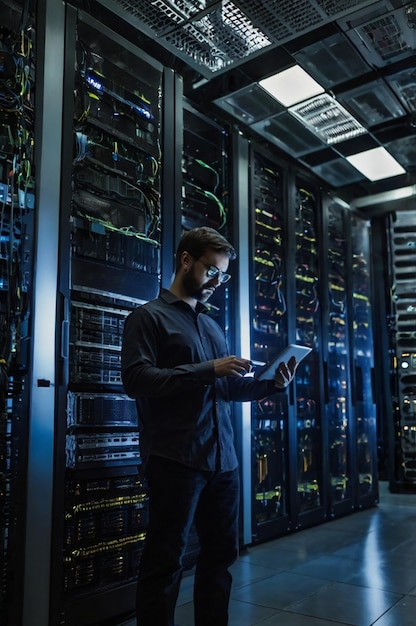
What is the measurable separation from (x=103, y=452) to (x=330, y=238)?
3576 mm

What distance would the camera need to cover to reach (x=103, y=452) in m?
2.65

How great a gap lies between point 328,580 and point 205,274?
1.99 m

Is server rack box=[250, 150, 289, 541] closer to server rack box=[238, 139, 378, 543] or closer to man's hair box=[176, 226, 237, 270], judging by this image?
server rack box=[238, 139, 378, 543]

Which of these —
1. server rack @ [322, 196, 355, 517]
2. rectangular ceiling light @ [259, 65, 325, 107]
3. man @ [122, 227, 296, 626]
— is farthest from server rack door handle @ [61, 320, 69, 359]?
server rack @ [322, 196, 355, 517]

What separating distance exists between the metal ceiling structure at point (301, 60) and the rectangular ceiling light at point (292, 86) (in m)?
0.05

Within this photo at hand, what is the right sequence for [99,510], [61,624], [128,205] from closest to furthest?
[61,624] < [99,510] < [128,205]

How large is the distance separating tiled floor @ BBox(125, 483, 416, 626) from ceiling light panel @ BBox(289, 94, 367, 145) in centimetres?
318

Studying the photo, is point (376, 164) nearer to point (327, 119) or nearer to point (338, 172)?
point (338, 172)

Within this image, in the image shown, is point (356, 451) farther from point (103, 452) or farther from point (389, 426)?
point (103, 452)

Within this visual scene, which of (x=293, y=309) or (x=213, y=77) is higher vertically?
(x=213, y=77)

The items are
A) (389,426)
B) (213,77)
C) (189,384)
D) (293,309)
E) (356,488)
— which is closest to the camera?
(189,384)

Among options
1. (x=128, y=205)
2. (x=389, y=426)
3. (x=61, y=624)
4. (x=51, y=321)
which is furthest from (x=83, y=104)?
(x=389, y=426)

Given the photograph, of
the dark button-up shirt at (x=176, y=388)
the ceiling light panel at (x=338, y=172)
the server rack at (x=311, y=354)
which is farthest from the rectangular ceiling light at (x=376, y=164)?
the dark button-up shirt at (x=176, y=388)

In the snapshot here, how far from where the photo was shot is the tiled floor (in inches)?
101
